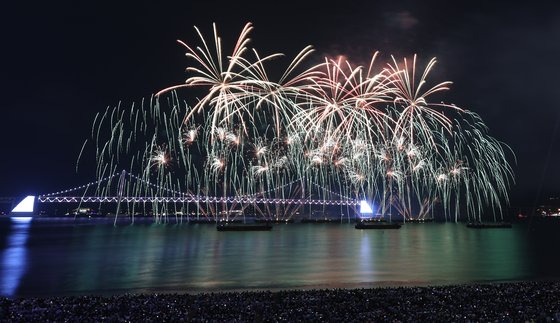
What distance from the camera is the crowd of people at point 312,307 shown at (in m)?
10.8

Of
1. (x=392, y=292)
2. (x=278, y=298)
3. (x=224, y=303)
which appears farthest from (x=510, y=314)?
(x=224, y=303)

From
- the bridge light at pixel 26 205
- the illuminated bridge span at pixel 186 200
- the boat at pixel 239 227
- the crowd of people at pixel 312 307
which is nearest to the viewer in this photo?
the crowd of people at pixel 312 307

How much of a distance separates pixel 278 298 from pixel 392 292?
3.61 meters

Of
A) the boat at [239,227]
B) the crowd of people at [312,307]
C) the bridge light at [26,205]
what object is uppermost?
the bridge light at [26,205]

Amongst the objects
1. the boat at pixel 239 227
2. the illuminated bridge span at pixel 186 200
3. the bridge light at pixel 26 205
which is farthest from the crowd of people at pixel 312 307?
the bridge light at pixel 26 205

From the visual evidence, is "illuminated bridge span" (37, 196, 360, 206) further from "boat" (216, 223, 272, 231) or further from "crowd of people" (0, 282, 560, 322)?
"crowd of people" (0, 282, 560, 322)

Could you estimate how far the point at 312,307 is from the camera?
11812 mm

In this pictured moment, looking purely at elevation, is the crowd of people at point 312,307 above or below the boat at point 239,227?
below

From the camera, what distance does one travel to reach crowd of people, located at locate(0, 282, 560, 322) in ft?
35.4

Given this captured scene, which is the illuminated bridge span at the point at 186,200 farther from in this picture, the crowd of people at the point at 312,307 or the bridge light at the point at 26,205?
the crowd of people at the point at 312,307

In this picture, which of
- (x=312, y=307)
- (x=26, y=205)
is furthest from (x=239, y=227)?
(x=26, y=205)

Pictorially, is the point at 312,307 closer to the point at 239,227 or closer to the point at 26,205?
the point at 239,227

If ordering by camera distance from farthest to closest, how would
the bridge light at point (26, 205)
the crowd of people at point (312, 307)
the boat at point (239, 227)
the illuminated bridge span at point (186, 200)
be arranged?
the bridge light at point (26, 205)
the illuminated bridge span at point (186, 200)
the boat at point (239, 227)
the crowd of people at point (312, 307)

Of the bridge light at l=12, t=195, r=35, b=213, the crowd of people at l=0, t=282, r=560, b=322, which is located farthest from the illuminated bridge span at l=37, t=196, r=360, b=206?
the crowd of people at l=0, t=282, r=560, b=322
